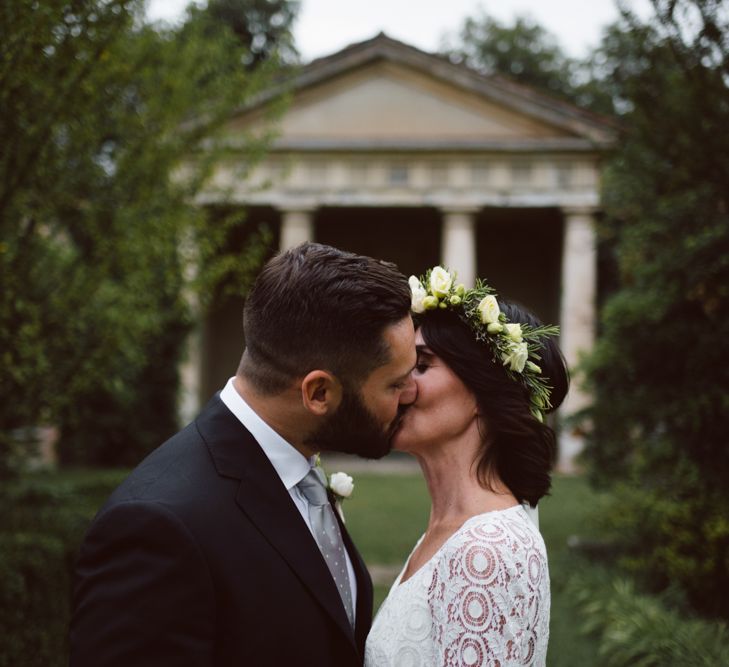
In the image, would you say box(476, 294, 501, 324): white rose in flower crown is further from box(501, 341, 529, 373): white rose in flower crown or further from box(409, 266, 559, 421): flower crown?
box(501, 341, 529, 373): white rose in flower crown

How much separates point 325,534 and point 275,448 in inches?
14.2

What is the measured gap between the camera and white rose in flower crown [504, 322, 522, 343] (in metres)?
2.97

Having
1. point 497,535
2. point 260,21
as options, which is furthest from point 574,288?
point 260,21

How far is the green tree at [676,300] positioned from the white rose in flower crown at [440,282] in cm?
365

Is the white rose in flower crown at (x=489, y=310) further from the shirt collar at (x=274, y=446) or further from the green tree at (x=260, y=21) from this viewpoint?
the green tree at (x=260, y=21)

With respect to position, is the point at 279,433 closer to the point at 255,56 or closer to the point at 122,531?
→ the point at 122,531

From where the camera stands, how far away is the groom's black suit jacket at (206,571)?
6.30 feet

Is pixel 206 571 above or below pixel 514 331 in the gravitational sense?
below

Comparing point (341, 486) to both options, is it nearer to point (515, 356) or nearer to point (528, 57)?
point (515, 356)

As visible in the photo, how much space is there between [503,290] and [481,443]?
24.2m

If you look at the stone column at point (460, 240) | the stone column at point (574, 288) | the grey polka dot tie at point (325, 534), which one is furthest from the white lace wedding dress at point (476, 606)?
the stone column at point (460, 240)

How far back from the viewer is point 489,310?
299 centimetres

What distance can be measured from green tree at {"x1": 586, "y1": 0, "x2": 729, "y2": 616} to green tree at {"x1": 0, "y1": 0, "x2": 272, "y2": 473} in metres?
3.72

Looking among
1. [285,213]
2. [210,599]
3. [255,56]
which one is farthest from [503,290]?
[210,599]
